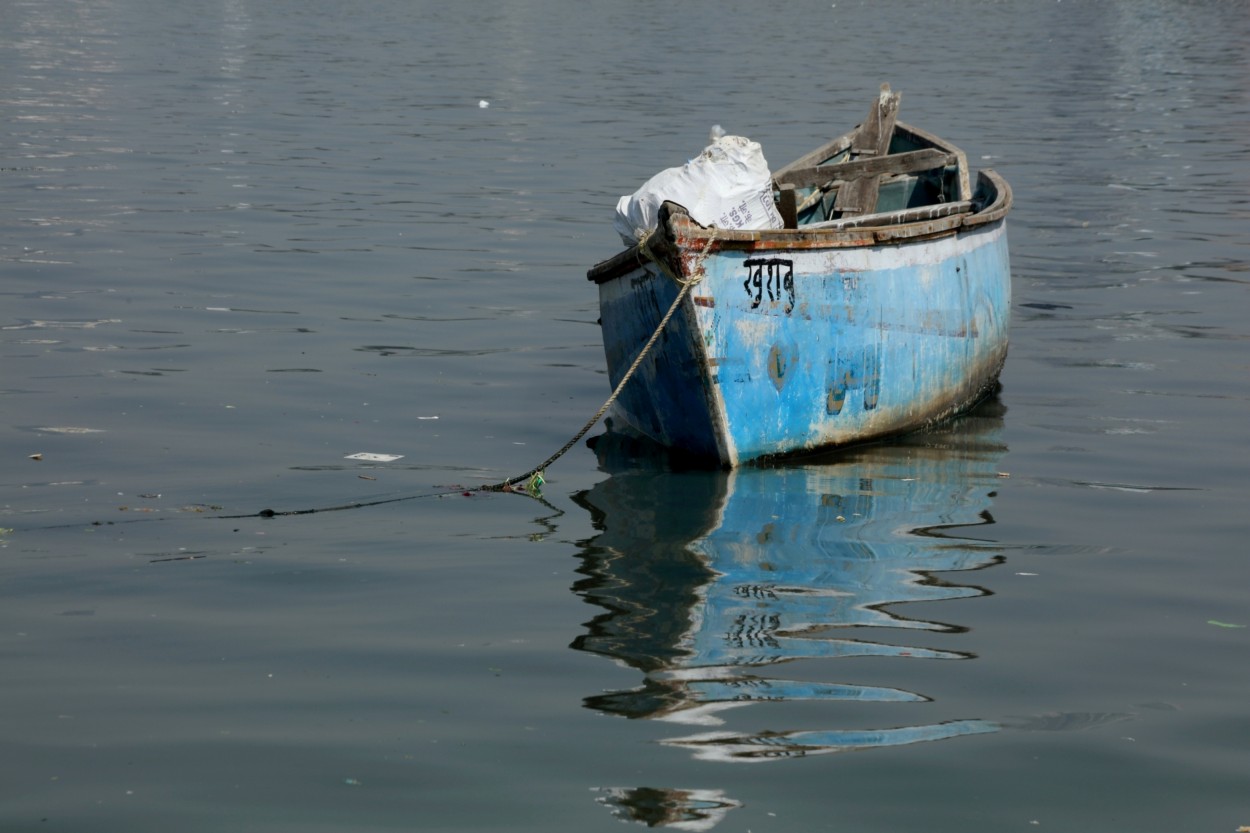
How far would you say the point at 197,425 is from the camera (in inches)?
392

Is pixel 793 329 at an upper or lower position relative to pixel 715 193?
lower

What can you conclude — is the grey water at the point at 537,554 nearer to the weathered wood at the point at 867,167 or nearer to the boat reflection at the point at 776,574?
the boat reflection at the point at 776,574

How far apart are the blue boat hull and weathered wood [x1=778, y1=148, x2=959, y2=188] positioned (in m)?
1.45

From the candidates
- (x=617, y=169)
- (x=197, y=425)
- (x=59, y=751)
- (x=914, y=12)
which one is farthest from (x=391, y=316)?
(x=914, y=12)

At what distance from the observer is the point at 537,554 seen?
775 cm

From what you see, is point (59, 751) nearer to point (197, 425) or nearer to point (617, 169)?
point (197, 425)

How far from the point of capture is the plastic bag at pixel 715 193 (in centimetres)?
913

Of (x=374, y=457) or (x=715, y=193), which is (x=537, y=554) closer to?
(x=374, y=457)

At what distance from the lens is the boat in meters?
8.80

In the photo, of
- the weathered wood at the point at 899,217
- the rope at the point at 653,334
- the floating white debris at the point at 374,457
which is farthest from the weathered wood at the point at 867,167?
the floating white debris at the point at 374,457

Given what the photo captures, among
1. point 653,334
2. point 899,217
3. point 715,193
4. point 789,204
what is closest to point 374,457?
point 653,334

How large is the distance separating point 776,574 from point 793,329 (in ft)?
6.83

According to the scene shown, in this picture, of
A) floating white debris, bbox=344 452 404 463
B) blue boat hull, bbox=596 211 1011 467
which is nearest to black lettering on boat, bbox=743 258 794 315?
blue boat hull, bbox=596 211 1011 467

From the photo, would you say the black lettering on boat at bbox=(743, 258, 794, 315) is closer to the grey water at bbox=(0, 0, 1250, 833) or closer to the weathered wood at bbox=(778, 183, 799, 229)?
the grey water at bbox=(0, 0, 1250, 833)
